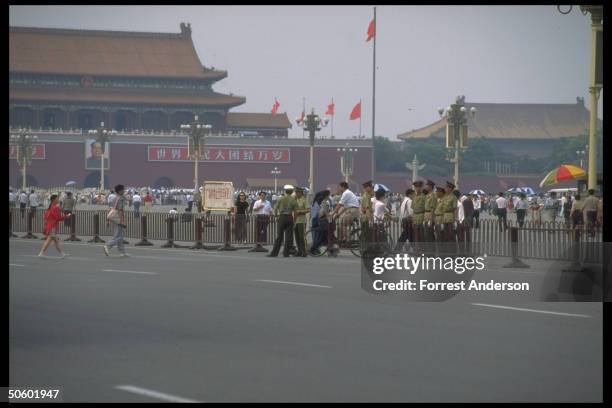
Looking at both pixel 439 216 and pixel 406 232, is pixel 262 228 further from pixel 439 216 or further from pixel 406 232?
pixel 439 216

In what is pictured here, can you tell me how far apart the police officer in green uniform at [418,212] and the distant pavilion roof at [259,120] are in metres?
61.8

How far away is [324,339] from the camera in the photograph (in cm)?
766

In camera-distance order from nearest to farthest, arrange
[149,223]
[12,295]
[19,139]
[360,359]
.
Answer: [360,359] < [12,295] < [149,223] < [19,139]

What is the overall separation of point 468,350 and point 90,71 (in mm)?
68634

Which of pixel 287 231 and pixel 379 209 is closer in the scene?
pixel 379 209

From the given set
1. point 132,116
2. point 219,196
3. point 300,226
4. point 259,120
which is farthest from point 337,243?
point 259,120

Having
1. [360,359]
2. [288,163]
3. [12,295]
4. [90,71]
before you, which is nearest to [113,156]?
[90,71]

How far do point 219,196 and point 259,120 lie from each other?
55649 millimetres

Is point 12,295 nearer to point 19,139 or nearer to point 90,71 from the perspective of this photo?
point 19,139

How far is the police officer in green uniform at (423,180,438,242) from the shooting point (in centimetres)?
1639

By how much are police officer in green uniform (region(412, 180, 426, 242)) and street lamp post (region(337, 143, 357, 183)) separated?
154 feet

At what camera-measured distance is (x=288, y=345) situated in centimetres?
742
